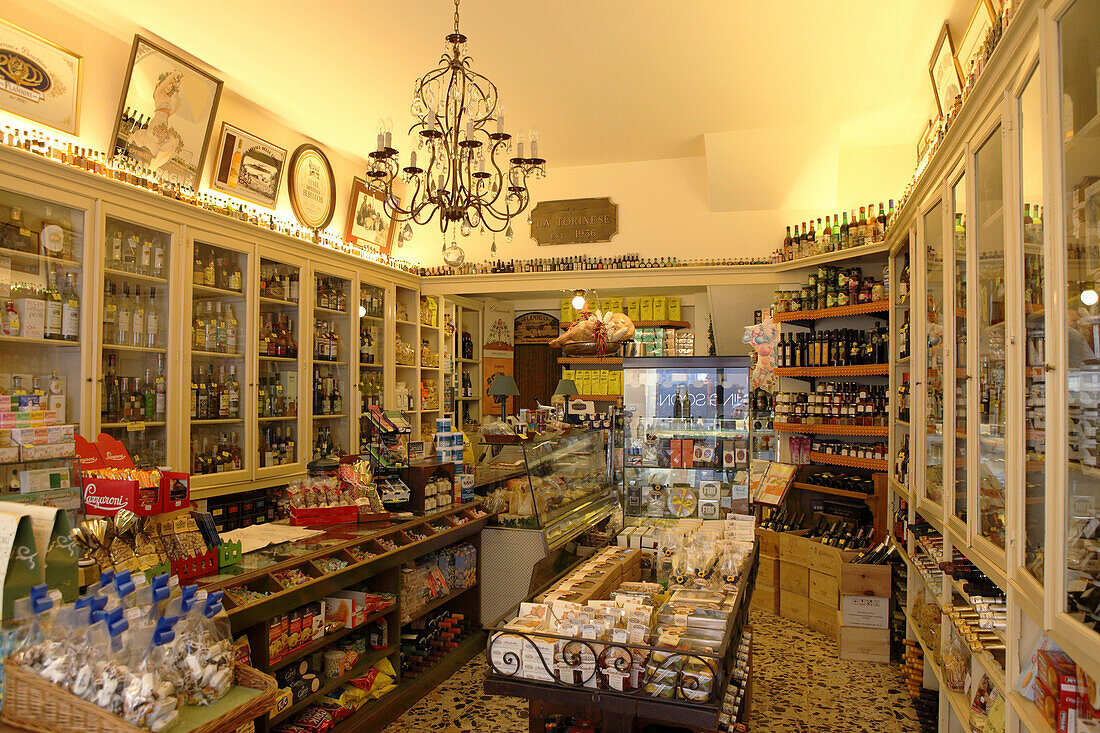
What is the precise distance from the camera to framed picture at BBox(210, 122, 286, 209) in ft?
17.4

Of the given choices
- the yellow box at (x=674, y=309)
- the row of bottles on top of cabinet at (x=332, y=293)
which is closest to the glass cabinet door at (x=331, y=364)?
the row of bottles on top of cabinet at (x=332, y=293)

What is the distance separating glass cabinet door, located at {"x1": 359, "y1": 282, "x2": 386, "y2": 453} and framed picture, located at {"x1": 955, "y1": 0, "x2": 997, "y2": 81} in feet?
16.6

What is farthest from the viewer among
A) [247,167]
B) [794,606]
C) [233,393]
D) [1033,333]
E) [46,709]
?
[247,167]

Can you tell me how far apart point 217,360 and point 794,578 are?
15.1 ft

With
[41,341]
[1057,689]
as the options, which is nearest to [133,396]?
[41,341]

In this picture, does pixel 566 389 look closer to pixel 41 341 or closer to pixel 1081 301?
pixel 41 341

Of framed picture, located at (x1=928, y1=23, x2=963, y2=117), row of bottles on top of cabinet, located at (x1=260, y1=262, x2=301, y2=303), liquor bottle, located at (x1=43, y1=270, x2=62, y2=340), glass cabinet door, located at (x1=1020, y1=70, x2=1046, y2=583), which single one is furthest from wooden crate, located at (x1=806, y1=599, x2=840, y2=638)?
liquor bottle, located at (x1=43, y1=270, x2=62, y2=340)

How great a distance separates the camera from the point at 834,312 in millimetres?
5719

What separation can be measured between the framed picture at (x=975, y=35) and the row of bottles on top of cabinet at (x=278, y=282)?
480cm

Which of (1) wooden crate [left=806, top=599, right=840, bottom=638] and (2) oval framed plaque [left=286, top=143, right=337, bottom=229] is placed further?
(2) oval framed plaque [left=286, top=143, right=337, bottom=229]

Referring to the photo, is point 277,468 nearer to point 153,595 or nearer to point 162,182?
point 162,182

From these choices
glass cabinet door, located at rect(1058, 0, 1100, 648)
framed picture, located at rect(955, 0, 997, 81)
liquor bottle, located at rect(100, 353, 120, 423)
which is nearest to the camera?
glass cabinet door, located at rect(1058, 0, 1100, 648)

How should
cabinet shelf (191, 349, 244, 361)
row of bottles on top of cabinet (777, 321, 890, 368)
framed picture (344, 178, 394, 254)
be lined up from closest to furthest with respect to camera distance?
cabinet shelf (191, 349, 244, 361), row of bottles on top of cabinet (777, 321, 890, 368), framed picture (344, 178, 394, 254)

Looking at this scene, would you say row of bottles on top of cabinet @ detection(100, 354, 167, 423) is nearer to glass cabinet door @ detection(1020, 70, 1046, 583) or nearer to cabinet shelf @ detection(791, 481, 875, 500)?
glass cabinet door @ detection(1020, 70, 1046, 583)
